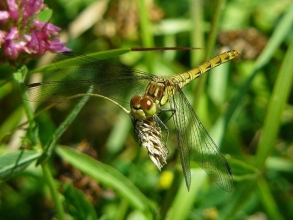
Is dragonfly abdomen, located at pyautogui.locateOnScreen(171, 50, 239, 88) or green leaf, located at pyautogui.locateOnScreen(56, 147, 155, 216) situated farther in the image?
dragonfly abdomen, located at pyautogui.locateOnScreen(171, 50, 239, 88)

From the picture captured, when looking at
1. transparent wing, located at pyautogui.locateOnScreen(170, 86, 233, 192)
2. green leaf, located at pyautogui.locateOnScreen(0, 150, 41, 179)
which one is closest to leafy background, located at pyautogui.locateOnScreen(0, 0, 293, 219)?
green leaf, located at pyautogui.locateOnScreen(0, 150, 41, 179)

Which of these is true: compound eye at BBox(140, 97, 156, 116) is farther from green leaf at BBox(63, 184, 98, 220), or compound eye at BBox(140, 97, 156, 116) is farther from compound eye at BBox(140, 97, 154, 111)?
green leaf at BBox(63, 184, 98, 220)

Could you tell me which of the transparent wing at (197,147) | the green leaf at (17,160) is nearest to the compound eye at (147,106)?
the transparent wing at (197,147)

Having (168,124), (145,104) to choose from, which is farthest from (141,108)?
(168,124)

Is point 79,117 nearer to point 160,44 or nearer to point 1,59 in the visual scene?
point 160,44

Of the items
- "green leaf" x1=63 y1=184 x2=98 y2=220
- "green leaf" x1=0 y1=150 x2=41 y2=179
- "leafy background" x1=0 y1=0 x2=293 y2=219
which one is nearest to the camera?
"green leaf" x1=0 y1=150 x2=41 y2=179

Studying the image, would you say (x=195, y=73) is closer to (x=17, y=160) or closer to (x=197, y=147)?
(x=197, y=147)

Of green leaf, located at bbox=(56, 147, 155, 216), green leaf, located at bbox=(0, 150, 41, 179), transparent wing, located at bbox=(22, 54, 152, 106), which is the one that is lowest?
green leaf, located at bbox=(0, 150, 41, 179)
